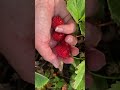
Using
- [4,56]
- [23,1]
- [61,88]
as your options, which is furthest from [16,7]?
[61,88]

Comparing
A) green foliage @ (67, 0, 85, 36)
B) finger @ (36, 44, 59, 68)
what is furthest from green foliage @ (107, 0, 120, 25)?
finger @ (36, 44, 59, 68)

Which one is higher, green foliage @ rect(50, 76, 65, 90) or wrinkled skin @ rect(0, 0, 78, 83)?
wrinkled skin @ rect(0, 0, 78, 83)

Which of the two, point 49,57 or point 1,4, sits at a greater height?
point 1,4

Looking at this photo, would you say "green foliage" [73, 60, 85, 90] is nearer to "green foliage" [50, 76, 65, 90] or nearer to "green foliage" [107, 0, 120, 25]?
"green foliage" [50, 76, 65, 90]

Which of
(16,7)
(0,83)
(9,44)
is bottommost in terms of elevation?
(0,83)

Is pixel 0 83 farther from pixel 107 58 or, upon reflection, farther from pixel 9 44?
pixel 107 58

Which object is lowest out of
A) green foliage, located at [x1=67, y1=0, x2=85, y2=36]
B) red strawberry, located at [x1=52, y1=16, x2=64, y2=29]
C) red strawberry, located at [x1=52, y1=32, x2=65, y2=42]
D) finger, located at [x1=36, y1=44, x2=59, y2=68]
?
finger, located at [x1=36, y1=44, x2=59, y2=68]

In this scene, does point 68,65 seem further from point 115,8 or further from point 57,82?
point 115,8
